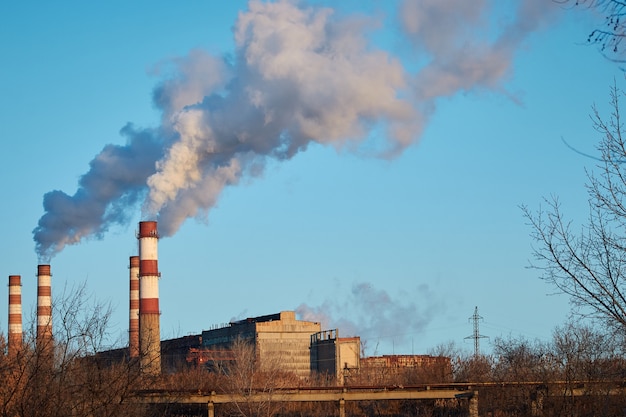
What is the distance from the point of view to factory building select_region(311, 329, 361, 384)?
159 feet

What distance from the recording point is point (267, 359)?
1813 inches

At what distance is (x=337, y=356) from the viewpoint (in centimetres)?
4850

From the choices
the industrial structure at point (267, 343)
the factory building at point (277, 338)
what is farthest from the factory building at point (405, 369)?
the factory building at point (277, 338)

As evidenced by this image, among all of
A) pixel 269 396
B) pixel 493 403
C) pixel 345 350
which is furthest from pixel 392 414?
pixel 345 350

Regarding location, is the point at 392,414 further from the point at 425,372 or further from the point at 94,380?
the point at 94,380

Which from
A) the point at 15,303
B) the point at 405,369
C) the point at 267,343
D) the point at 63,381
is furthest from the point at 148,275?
the point at 63,381

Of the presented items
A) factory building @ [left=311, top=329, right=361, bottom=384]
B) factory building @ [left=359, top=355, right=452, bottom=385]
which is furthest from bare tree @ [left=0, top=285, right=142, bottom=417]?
factory building @ [left=311, top=329, right=361, bottom=384]

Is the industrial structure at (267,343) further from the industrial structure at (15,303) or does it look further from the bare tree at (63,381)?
the bare tree at (63,381)

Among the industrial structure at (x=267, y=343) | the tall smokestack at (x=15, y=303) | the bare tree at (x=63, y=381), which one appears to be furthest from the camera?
the tall smokestack at (x=15, y=303)

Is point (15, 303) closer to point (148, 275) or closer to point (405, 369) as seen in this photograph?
point (148, 275)

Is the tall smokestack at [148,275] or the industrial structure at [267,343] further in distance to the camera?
the industrial structure at [267,343]

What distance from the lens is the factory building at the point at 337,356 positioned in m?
48.3

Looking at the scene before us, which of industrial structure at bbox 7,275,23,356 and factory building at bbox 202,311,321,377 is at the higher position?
industrial structure at bbox 7,275,23,356

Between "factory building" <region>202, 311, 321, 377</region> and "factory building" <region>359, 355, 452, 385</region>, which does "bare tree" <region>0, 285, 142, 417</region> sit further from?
"factory building" <region>202, 311, 321, 377</region>
